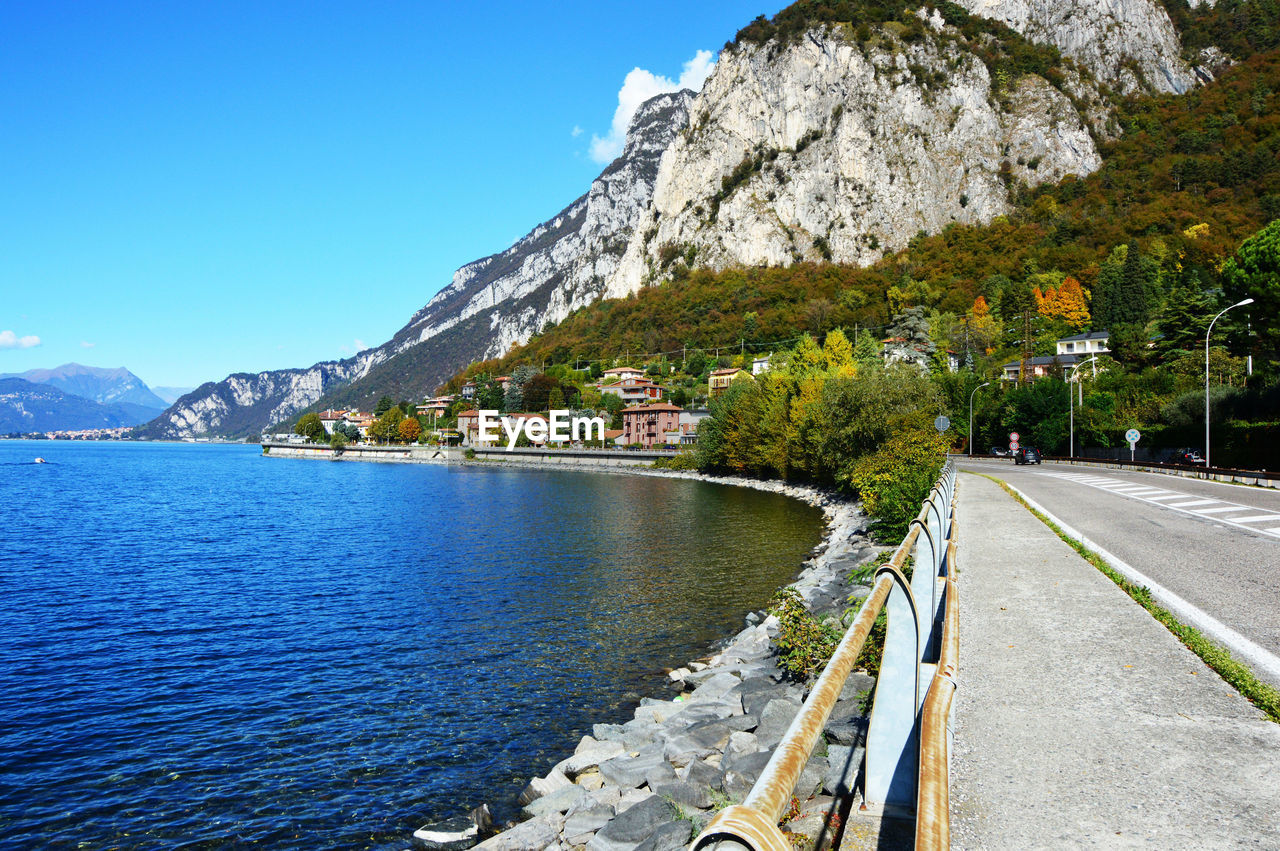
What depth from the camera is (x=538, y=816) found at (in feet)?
31.7

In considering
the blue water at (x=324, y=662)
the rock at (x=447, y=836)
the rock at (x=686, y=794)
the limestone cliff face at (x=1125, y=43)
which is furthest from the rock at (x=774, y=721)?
the limestone cliff face at (x=1125, y=43)

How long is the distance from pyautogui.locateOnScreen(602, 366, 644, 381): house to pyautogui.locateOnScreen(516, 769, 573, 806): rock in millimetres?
140054

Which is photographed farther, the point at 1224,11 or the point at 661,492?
the point at 1224,11

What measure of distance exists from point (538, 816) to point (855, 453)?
4343cm

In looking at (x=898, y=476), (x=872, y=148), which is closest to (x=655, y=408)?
(x=872, y=148)

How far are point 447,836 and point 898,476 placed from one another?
24.3 m

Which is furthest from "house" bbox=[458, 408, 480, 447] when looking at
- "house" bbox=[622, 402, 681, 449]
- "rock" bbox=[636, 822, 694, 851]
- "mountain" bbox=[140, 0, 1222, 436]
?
"rock" bbox=[636, 822, 694, 851]

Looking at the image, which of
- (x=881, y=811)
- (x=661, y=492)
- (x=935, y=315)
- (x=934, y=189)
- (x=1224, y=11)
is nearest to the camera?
(x=881, y=811)

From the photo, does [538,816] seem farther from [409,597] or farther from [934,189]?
[934,189]

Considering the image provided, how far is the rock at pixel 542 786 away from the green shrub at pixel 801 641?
4584mm

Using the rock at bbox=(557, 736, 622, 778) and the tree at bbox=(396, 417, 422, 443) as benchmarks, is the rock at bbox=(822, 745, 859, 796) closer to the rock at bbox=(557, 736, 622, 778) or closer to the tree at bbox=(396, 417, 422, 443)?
the rock at bbox=(557, 736, 622, 778)

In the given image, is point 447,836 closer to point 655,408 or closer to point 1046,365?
point 1046,365

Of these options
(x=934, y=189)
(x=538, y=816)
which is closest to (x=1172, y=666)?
(x=538, y=816)

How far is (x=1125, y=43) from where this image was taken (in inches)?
6816
